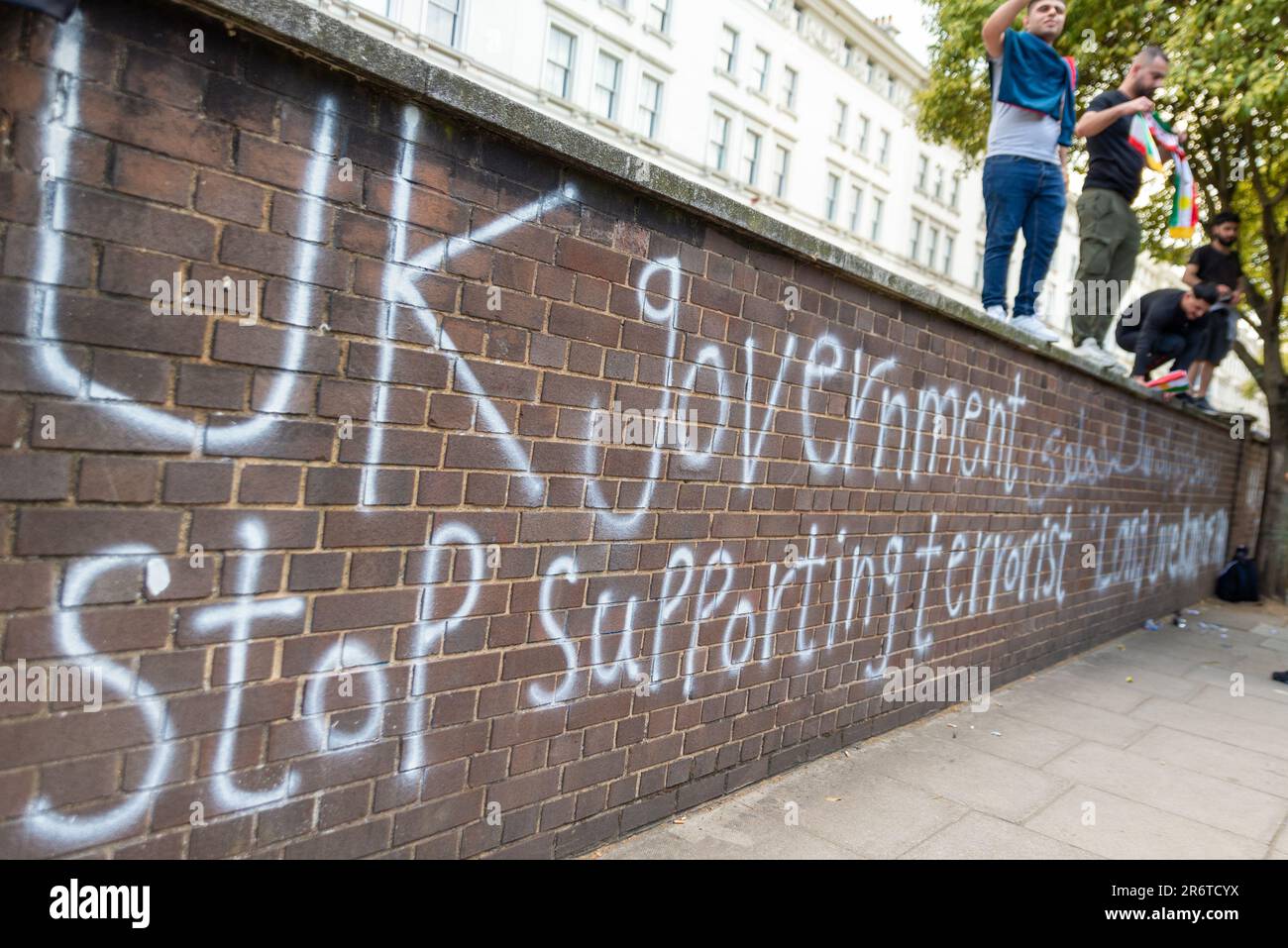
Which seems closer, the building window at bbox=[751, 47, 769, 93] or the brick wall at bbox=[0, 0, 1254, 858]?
the brick wall at bbox=[0, 0, 1254, 858]

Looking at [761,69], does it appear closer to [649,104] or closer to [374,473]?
[649,104]

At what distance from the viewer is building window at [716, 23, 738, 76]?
33.3 meters

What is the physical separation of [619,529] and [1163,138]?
7103mm

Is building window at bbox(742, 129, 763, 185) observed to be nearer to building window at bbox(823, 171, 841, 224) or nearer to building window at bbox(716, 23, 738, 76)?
building window at bbox(716, 23, 738, 76)

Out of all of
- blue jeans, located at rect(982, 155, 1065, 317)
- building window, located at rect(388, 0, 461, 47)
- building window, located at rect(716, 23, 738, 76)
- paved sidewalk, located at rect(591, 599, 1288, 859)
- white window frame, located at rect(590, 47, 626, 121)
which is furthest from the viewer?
building window, located at rect(716, 23, 738, 76)

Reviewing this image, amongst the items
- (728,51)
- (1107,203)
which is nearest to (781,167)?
(728,51)

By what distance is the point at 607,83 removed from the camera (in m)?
30.2

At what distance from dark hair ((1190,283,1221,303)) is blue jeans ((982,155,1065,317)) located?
3791 mm

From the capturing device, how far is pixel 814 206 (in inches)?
1494

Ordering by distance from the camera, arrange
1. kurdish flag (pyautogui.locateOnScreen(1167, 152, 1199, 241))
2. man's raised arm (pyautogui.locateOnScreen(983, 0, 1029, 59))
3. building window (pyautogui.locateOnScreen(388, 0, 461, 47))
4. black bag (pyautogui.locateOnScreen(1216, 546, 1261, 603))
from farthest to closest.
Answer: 1. building window (pyautogui.locateOnScreen(388, 0, 461, 47))
2. black bag (pyautogui.locateOnScreen(1216, 546, 1261, 603))
3. kurdish flag (pyautogui.locateOnScreen(1167, 152, 1199, 241))
4. man's raised arm (pyautogui.locateOnScreen(983, 0, 1029, 59))

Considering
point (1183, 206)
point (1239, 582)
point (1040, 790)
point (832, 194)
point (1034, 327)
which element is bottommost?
point (1040, 790)

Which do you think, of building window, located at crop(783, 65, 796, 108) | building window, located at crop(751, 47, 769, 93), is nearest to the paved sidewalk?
building window, located at crop(751, 47, 769, 93)

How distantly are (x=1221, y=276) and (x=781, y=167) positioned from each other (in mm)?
29298

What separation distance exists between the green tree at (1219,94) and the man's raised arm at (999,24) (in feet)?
14.2
